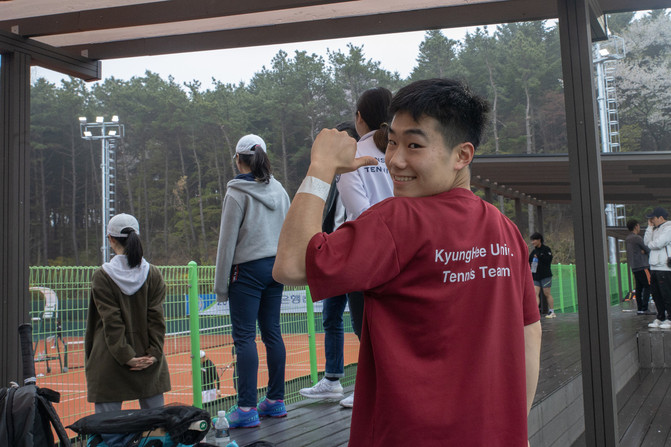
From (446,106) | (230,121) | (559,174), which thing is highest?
(230,121)

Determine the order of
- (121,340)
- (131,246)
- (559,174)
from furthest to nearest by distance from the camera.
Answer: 1. (559,174)
2. (131,246)
3. (121,340)

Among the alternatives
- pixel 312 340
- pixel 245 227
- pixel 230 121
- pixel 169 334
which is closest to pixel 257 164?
pixel 245 227

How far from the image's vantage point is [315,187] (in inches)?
50.8

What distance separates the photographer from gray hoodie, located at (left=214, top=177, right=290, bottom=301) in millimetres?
3725

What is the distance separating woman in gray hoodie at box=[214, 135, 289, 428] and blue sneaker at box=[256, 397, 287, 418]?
20cm

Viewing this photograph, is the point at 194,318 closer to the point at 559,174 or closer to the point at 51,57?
the point at 51,57

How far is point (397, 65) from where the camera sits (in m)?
61.4

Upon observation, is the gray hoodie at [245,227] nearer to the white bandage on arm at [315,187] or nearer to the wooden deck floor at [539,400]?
the wooden deck floor at [539,400]

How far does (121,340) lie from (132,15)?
1.83 meters

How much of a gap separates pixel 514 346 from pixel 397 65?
62.1 metres

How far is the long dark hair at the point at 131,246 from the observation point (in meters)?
3.89

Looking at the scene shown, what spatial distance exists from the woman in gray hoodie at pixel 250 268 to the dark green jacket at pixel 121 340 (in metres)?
0.51

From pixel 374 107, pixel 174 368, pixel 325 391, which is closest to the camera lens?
pixel 374 107

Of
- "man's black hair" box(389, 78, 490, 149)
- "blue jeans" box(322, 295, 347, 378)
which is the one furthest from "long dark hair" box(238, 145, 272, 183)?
"man's black hair" box(389, 78, 490, 149)
